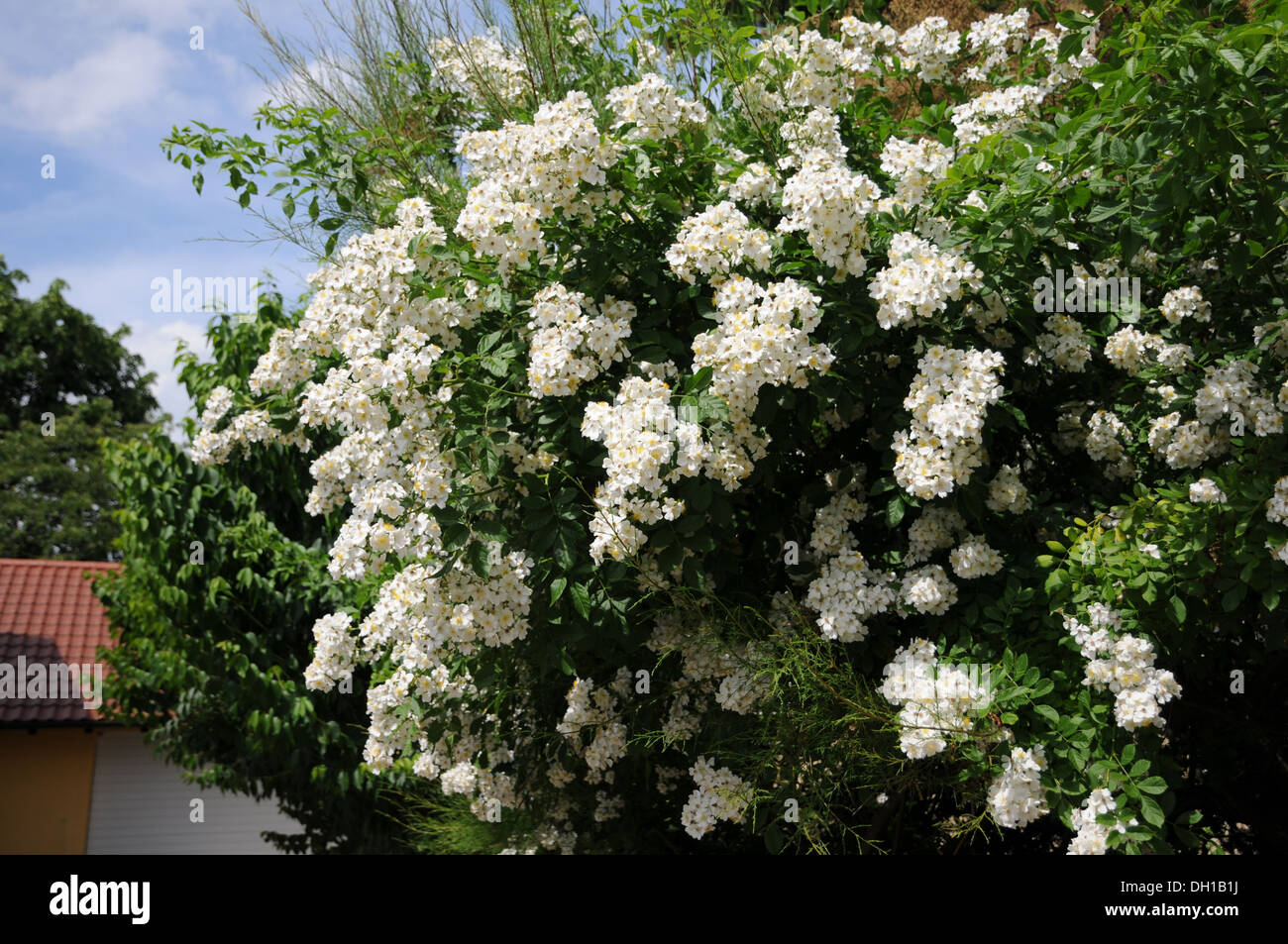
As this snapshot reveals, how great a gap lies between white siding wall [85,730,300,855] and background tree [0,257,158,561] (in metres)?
7.86

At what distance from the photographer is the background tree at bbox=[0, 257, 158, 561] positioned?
20625mm

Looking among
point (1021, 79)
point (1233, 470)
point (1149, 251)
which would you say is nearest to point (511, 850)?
point (1233, 470)

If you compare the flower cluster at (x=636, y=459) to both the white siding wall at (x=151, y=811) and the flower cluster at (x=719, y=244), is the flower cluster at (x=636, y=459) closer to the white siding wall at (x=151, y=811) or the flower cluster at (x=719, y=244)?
the flower cluster at (x=719, y=244)

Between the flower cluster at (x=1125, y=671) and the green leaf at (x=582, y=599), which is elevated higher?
the green leaf at (x=582, y=599)

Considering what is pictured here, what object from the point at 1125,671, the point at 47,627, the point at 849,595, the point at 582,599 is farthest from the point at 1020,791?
→ the point at 47,627

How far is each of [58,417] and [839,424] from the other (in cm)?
2277

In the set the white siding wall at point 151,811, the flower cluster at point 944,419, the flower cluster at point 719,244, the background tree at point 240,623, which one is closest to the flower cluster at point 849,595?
the flower cluster at point 944,419

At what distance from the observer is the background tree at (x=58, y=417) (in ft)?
67.7

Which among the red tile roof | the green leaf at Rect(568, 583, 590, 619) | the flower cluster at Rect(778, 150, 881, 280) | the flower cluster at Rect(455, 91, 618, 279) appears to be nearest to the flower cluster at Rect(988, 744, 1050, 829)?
the green leaf at Rect(568, 583, 590, 619)

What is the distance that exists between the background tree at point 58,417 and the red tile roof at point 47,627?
20.5 ft

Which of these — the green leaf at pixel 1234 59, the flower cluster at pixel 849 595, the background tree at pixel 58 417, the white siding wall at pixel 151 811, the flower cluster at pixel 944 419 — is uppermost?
the background tree at pixel 58 417

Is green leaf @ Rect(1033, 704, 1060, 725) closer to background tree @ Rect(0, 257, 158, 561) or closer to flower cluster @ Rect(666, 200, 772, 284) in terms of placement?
flower cluster @ Rect(666, 200, 772, 284)

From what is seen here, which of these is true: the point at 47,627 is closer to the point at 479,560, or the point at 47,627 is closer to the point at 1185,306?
the point at 479,560
